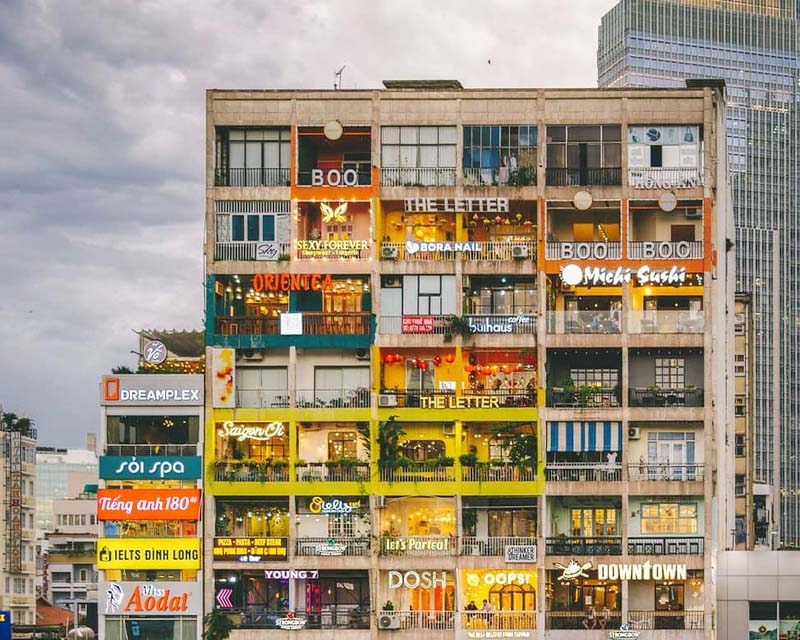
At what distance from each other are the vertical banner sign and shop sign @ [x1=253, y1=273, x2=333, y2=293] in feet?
14.5

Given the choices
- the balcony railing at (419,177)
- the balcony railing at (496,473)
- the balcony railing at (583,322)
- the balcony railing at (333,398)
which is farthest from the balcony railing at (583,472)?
the balcony railing at (419,177)

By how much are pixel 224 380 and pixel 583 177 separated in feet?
79.9

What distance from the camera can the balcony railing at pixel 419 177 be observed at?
9950cm

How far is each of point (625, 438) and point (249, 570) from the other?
23058 millimetres

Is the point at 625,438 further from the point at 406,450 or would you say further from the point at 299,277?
the point at 299,277

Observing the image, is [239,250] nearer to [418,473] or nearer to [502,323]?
[502,323]

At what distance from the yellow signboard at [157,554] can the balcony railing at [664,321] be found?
28561mm

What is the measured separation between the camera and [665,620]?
95.6m

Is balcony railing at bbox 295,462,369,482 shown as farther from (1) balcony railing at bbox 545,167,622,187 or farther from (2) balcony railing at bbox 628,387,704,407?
(1) balcony railing at bbox 545,167,622,187

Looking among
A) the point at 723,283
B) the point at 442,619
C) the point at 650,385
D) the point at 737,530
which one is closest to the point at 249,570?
the point at 442,619

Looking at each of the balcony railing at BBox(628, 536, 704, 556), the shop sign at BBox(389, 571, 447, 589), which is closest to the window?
the balcony railing at BBox(628, 536, 704, 556)

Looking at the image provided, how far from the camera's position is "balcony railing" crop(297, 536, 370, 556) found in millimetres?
96312

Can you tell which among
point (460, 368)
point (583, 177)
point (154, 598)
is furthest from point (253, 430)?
point (583, 177)

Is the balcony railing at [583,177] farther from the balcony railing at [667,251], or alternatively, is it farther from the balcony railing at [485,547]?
the balcony railing at [485,547]
